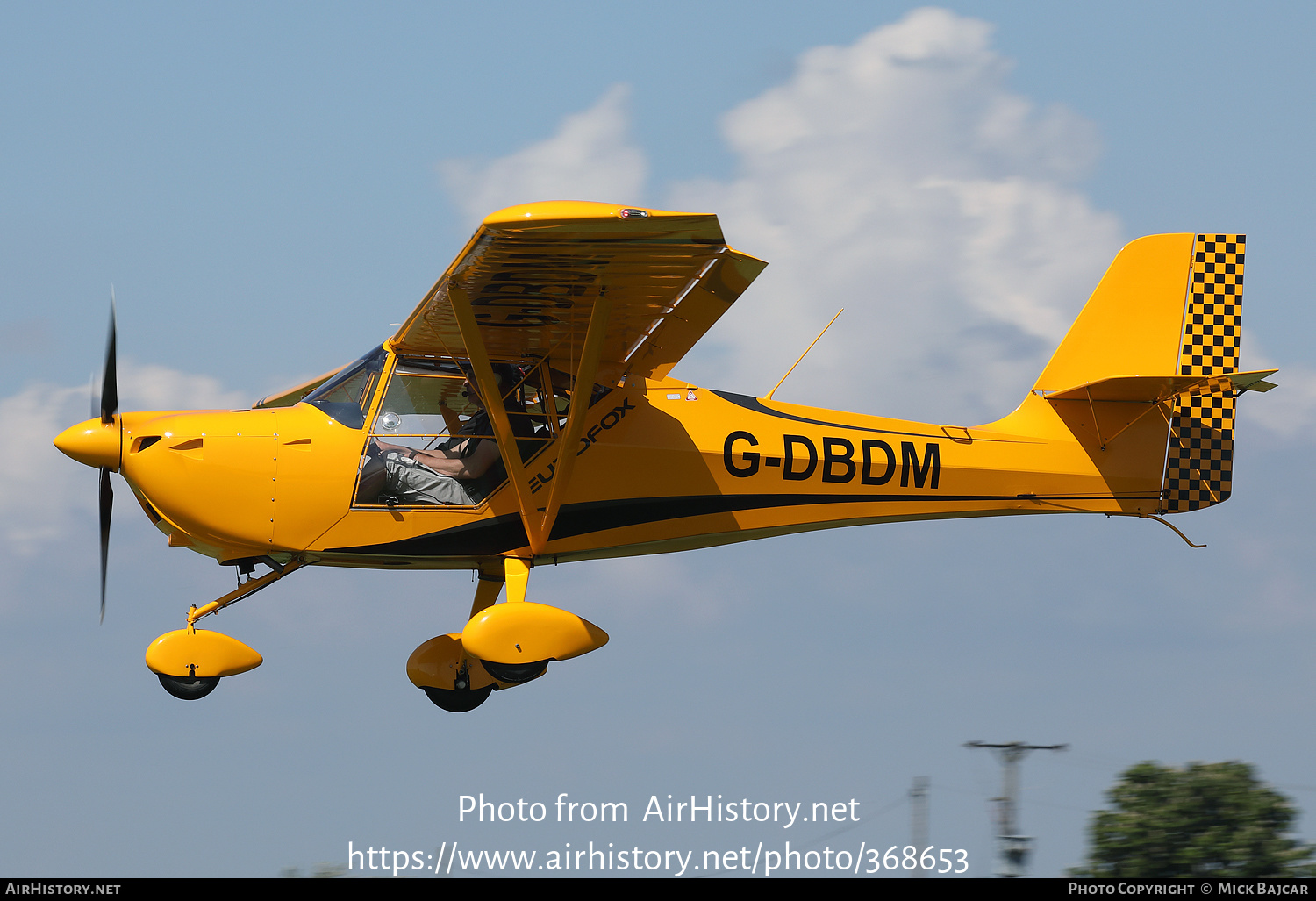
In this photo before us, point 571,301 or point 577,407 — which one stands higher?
point 571,301

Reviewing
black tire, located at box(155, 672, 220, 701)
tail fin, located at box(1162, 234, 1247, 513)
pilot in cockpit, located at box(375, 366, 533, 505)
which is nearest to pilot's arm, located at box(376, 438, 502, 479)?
pilot in cockpit, located at box(375, 366, 533, 505)

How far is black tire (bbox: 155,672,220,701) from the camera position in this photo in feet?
31.6

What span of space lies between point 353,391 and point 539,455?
144 cm

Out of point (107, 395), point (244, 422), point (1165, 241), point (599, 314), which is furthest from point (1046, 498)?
point (107, 395)

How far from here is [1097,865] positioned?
18109mm

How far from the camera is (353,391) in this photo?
10125 mm

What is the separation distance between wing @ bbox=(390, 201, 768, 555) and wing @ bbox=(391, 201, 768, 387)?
0.01 meters

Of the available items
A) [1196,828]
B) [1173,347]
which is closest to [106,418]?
[1173,347]

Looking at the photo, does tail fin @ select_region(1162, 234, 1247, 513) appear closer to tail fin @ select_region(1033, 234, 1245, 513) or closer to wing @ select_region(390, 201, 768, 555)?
tail fin @ select_region(1033, 234, 1245, 513)

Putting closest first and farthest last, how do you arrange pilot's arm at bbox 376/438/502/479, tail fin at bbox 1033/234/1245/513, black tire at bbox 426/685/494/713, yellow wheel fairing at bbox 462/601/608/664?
yellow wheel fairing at bbox 462/601/608/664, pilot's arm at bbox 376/438/502/479, black tire at bbox 426/685/494/713, tail fin at bbox 1033/234/1245/513

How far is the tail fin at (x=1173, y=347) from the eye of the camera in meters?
12.0

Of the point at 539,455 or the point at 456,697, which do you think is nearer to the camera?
the point at 539,455

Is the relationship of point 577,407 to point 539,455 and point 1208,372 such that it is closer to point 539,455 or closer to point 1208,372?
point 539,455
